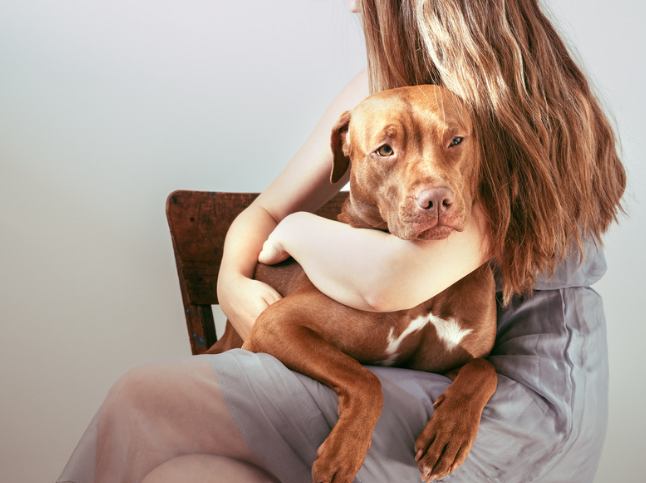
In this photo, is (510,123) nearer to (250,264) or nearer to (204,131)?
(250,264)

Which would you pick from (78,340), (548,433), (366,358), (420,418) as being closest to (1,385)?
(78,340)

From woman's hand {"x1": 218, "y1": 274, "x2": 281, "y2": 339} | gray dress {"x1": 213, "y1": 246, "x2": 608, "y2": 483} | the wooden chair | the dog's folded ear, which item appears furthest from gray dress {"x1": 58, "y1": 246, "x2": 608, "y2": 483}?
the wooden chair

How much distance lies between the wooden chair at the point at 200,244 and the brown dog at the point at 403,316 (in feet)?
2.32

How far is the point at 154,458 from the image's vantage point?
1142 mm

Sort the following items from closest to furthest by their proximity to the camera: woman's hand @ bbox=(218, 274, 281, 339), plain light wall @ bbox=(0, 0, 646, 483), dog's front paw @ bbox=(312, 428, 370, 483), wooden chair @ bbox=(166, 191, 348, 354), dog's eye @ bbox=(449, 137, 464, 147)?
dog's front paw @ bbox=(312, 428, 370, 483) → dog's eye @ bbox=(449, 137, 464, 147) → woman's hand @ bbox=(218, 274, 281, 339) → wooden chair @ bbox=(166, 191, 348, 354) → plain light wall @ bbox=(0, 0, 646, 483)

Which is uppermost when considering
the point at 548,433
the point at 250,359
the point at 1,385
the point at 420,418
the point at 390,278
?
the point at 390,278

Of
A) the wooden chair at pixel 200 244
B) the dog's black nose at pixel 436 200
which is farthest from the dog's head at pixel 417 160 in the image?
the wooden chair at pixel 200 244

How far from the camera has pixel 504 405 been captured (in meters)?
1.33

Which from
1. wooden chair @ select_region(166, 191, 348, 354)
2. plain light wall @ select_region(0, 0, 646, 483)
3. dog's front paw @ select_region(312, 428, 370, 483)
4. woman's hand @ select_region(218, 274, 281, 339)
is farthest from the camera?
plain light wall @ select_region(0, 0, 646, 483)

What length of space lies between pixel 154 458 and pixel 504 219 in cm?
88

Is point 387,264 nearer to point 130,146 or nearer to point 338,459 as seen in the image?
point 338,459

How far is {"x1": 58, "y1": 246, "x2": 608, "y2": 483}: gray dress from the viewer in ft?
3.85

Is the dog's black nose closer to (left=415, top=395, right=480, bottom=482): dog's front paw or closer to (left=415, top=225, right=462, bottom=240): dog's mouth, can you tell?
(left=415, top=225, right=462, bottom=240): dog's mouth

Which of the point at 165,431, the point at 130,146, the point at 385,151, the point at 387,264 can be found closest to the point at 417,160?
the point at 385,151
